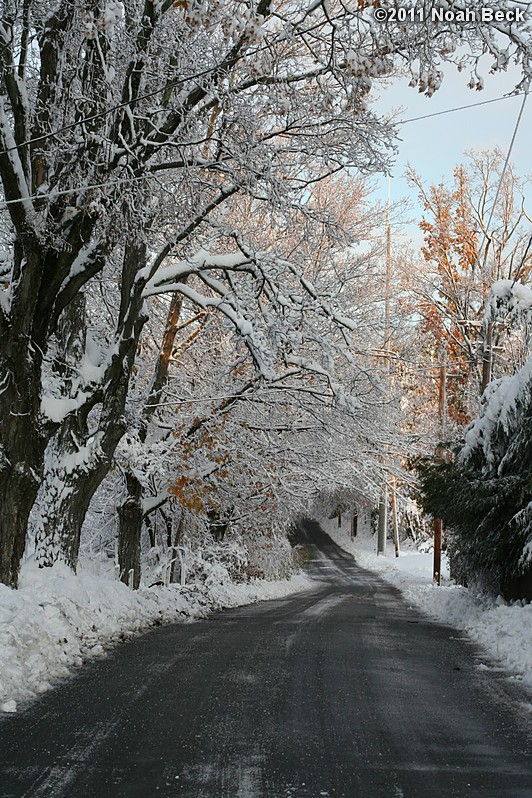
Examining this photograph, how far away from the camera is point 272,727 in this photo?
5.62 metres

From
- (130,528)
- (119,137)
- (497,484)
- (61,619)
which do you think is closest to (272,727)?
(61,619)

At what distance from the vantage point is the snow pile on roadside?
6.90m

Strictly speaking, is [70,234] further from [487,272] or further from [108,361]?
[487,272]

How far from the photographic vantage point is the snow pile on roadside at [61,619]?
6.90 meters

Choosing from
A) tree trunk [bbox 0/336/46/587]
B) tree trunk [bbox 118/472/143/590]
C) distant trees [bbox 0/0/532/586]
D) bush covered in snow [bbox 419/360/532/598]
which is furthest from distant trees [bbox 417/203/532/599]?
tree trunk [bbox 0/336/46/587]

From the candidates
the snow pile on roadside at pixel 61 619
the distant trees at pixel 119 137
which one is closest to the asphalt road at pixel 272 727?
the snow pile on roadside at pixel 61 619

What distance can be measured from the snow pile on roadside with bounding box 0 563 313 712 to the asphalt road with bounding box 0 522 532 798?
0.96 feet

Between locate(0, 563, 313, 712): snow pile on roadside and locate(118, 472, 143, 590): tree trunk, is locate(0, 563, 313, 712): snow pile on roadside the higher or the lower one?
the lower one

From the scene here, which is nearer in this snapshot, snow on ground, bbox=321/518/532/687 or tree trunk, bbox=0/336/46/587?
tree trunk, bbox=0/336/46/587

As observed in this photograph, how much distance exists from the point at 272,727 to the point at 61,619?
13.0 ft

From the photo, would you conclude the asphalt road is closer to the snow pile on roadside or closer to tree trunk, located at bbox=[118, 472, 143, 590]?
the snow pile on roadside

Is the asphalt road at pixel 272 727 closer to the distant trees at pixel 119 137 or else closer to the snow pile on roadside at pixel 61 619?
the snow pile on roadside at pixel 61 619

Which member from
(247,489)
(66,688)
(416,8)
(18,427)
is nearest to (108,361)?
(18,427)

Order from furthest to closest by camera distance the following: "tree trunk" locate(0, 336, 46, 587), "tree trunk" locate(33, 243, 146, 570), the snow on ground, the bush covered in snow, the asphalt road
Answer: the bush covered in snow → "tree trunk" locate(33, 243, 146, 570) → the snow on ground → "tree trunk" locate(0, 336, 46, 587) → the asphalt road
